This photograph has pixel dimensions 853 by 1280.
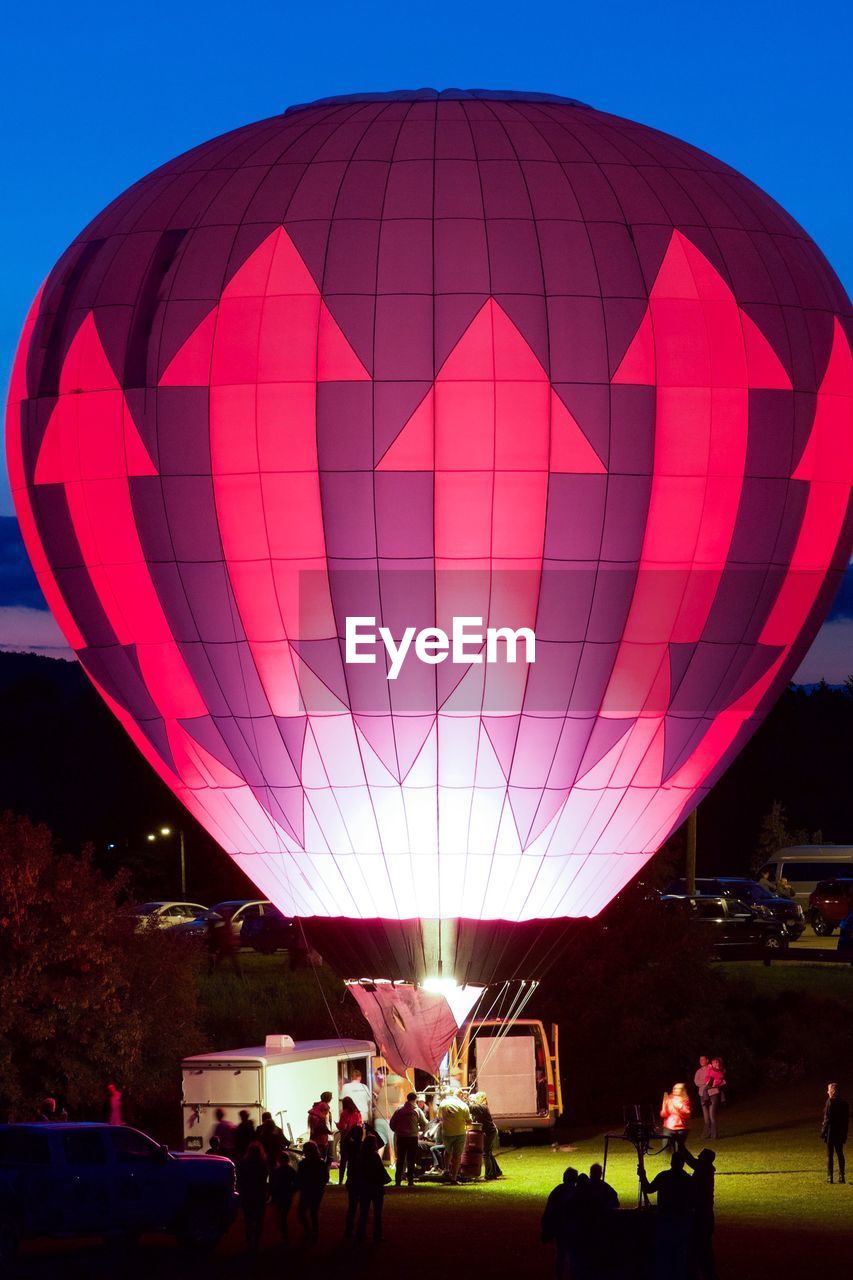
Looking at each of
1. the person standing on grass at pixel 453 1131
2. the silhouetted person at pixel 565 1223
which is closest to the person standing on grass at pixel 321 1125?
the person standing on grass at pixel 453 1131

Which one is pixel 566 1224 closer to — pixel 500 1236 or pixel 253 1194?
pixel 253 1194

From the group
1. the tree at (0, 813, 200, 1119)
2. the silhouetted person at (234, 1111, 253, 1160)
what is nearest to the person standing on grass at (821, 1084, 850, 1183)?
the silhouetted person at (234, 1111, 253, 1160)

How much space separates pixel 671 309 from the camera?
2244cm

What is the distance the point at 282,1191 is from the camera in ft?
61.3

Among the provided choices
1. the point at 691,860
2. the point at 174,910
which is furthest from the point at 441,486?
the point at 174,910

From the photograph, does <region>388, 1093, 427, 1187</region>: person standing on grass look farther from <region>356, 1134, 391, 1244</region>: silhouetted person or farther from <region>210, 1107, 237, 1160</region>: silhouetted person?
<region>356, 1134, 391, 1244</region>: silhouetted person

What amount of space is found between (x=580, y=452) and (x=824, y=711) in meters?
67.5

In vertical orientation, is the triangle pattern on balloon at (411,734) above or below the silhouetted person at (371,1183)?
above

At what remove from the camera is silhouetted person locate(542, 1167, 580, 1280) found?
12.9 meters

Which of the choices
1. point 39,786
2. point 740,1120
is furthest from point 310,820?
point 39,786

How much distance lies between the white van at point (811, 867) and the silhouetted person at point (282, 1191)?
120ft

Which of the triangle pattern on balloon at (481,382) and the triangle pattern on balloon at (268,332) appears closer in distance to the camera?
the triangle pattern on balloon at (481,382)

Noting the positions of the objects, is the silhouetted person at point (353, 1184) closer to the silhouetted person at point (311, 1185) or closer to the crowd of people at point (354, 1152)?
the crowd of people at point (354, 1152)

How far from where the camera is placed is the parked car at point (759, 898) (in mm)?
46625
